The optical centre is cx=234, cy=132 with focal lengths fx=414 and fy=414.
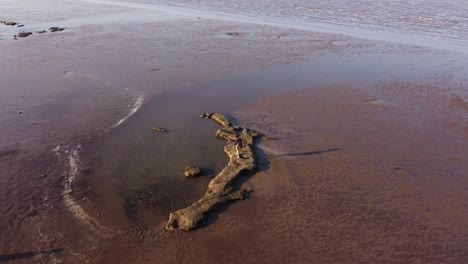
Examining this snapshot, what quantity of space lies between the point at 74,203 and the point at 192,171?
2772 millimetres

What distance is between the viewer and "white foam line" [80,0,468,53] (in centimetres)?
2230

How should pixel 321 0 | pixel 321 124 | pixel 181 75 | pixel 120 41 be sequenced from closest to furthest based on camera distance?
pixel 321 124 < pixel 181 75 < pixel 120 41 < pixel 321 0

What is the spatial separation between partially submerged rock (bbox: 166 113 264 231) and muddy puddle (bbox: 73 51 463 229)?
300mm

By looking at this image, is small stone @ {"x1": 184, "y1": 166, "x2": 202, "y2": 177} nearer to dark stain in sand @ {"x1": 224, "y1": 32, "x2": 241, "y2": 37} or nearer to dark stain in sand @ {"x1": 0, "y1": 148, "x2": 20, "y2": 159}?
dark stain in sand @ {"x1": 0, "y1": 148, "x2": 20, "y2": 159}

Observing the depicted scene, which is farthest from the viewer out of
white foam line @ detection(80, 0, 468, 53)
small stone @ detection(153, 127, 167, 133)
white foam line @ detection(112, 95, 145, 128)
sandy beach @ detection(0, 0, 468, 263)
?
white foam line @ detection(80, 0, 468, 53)

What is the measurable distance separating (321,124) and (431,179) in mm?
3923

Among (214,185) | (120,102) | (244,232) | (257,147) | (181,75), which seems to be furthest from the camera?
(181,75)

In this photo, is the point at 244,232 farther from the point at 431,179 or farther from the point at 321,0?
the point at 321,0

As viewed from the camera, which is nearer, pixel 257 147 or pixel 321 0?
pixel 257 147

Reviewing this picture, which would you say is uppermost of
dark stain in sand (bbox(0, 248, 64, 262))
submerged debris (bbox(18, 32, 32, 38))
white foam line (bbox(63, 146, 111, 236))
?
submerged debris (bbox(18, 32, 32, 38))

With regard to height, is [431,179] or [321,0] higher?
[321,0]

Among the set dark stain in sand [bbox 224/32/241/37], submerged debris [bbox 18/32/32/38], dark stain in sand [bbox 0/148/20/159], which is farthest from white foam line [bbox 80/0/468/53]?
dark stain in sand [bbox 0/148/20/159]

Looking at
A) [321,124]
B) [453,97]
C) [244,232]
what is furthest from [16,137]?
[453,97]

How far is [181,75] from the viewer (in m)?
17.5
